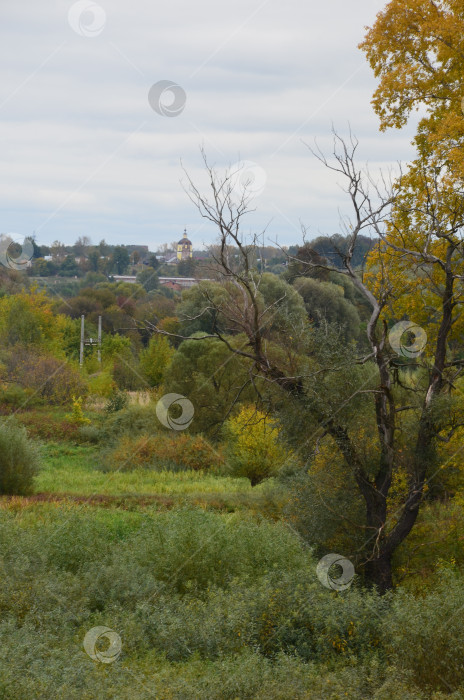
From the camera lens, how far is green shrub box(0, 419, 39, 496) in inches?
746

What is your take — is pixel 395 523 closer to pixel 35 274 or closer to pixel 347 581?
pixel 347 581

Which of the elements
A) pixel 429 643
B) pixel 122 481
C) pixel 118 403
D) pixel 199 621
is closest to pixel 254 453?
pixel 122 481

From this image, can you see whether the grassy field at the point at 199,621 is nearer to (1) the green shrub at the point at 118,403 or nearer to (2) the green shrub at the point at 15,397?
(1) the green shrub at the point at 118,403

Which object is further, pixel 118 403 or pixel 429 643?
pixel 118 403

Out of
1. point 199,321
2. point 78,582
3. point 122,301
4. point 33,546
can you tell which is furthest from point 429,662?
point 122,301

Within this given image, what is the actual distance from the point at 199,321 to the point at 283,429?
1071 inches

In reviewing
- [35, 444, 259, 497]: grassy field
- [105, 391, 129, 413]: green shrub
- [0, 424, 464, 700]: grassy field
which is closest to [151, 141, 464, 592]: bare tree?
[0, 424, 464, 700]: grassy field

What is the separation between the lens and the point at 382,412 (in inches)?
477

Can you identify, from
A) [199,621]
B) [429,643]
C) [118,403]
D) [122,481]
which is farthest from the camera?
[118,403]

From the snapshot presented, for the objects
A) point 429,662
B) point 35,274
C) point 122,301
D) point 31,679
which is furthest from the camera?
point 35,274

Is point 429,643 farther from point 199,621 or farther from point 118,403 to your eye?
point 118,403

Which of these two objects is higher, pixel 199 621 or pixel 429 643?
pixel 429 643

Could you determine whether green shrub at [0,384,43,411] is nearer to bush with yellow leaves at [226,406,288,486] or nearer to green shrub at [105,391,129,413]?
A: green shrub at [105,391,129,413]

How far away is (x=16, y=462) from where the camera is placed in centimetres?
1917
